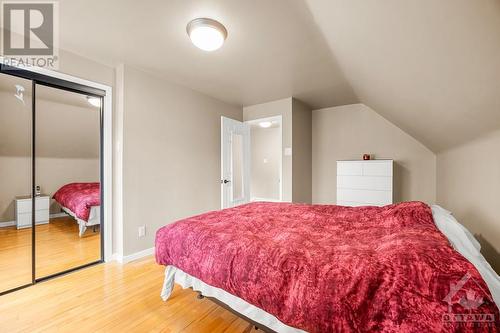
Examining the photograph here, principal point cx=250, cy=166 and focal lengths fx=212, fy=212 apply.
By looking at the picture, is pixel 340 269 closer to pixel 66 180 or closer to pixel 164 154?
pixel 164 154

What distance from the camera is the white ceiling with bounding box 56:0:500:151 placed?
3.36 ft

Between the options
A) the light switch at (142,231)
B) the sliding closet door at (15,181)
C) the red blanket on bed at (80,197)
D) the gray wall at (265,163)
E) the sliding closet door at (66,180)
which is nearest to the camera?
the sliding closet door at (15,181)

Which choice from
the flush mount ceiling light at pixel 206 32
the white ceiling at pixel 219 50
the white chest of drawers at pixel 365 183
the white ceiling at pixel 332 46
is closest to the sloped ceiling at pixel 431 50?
the white ceiling at pixel 332 46

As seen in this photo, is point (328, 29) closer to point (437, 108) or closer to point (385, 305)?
point (437, 108)

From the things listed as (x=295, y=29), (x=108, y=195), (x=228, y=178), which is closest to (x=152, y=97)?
(x=108, y=195)

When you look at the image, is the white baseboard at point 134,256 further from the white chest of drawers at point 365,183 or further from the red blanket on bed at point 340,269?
the white chest of drawers at point 365,183

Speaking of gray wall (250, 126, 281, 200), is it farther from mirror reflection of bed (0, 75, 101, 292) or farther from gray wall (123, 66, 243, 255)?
mirror reflection of bed (0, 75, 101, 292)

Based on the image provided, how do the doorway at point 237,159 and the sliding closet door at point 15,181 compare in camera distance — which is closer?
the sliding closet door at point 15,181

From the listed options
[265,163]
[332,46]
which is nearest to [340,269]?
[332,46]

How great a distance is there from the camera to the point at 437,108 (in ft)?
5.75

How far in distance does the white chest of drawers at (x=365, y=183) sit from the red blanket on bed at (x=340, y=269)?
1.68 meters

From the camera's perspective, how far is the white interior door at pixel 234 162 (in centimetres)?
383

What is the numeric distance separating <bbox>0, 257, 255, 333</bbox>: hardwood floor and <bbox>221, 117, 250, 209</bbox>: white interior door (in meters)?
1.87

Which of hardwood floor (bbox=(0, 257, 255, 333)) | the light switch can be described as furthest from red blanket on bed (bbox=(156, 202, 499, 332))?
the light switch
